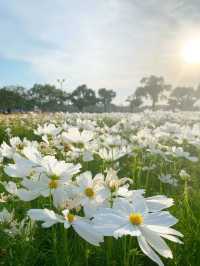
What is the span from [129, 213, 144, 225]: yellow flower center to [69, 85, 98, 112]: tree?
9847 cm

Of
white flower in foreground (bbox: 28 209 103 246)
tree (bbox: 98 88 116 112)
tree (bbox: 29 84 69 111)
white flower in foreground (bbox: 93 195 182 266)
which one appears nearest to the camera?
white flower in foreground (bbox: 93 195 182 266)

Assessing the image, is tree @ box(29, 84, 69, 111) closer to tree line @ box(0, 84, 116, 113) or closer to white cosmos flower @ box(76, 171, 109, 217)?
tree line @ box(0, 84, 116, 113)

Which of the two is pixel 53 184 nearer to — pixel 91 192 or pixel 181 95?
pixel 91 192

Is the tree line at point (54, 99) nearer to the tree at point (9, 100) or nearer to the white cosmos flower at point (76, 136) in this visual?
the tree at point (9, 100)

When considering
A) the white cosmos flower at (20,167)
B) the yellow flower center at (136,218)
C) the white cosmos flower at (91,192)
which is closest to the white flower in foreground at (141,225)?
the yellow flower center at (136,218)

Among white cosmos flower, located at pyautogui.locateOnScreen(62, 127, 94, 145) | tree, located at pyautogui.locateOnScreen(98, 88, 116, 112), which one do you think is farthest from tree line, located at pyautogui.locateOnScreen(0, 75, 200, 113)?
white cosmos flower, located at pyautogui.locateOnScreen(62, 127, 94, 145)

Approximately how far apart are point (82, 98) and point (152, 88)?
18.7 m

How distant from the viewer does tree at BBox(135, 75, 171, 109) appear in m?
92.2

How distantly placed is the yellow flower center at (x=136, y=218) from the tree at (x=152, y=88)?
3585 inches

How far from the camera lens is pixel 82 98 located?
101875 mm

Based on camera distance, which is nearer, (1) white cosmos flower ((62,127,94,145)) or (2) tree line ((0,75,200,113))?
(1) white cosmos flower ((62,127,94,145))

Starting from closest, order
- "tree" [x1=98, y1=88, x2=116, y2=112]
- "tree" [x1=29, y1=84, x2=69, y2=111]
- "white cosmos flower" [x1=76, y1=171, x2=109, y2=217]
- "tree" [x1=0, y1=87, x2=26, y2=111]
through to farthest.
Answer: "white cosmos flower" [x1=76, y1=171, x2=109, y2=217] < "tree" [x1=0, y1=87, x2=26, y2=111] < "tree" [x1=29, y1=84, x2=69, y2=111] < "tree" [x1=98, y1=88, x2=116, y2=112]

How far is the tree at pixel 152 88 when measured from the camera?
92.2 meters

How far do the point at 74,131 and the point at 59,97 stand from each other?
97.5 metres
